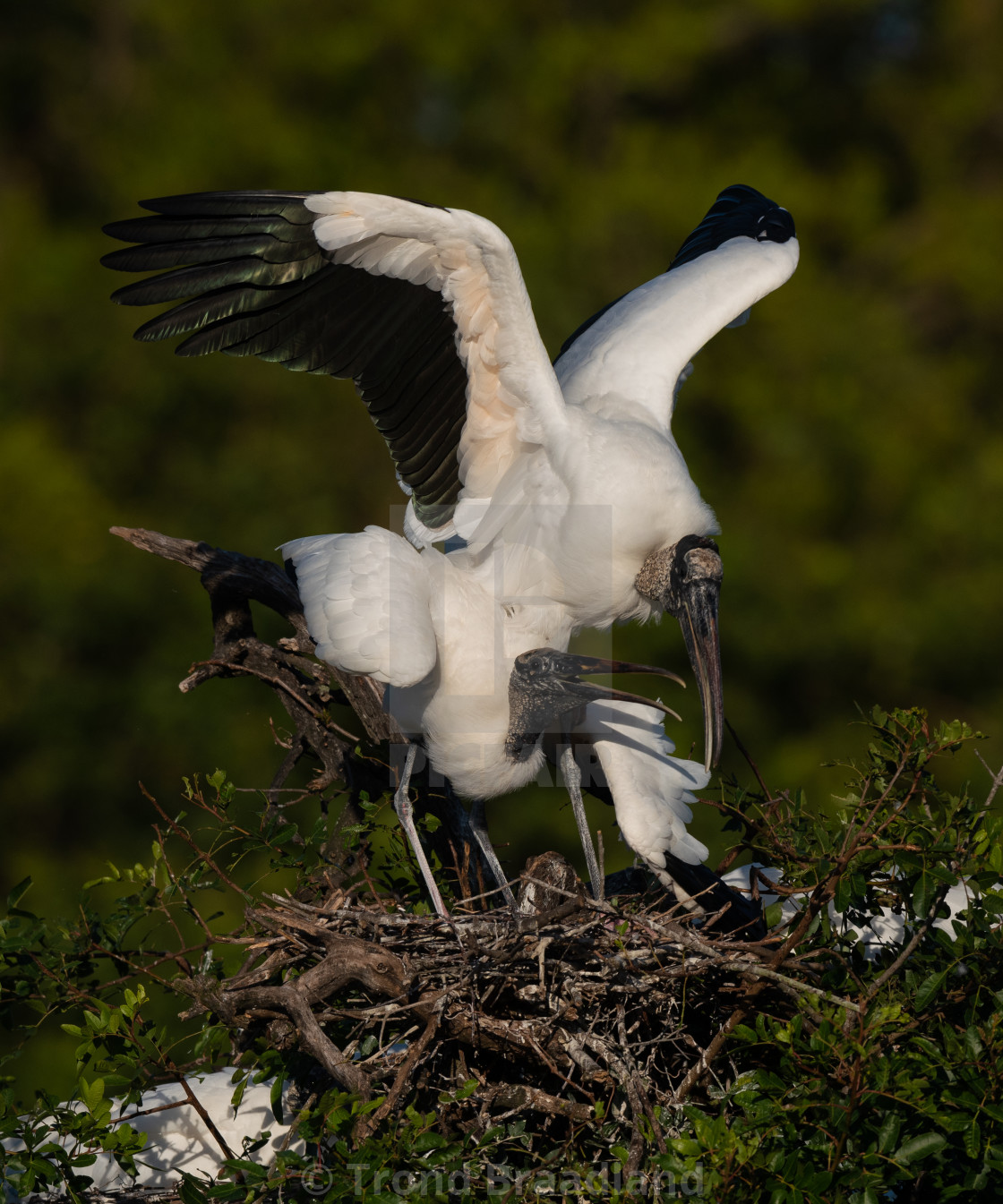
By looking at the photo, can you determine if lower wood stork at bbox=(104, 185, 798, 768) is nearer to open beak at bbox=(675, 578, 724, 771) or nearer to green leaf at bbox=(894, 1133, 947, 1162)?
open beak at bbox=(675, 578, 724, 771)

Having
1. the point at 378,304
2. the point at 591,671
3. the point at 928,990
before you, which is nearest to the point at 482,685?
the point at 591,671

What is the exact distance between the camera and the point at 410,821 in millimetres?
3475

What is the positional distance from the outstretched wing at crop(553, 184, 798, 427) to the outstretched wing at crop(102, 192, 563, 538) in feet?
1.34

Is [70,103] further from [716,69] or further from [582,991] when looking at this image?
[582,991]

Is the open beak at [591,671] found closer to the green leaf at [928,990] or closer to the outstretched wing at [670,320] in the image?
the outstretched wing at [670,320]

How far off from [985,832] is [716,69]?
1142cm

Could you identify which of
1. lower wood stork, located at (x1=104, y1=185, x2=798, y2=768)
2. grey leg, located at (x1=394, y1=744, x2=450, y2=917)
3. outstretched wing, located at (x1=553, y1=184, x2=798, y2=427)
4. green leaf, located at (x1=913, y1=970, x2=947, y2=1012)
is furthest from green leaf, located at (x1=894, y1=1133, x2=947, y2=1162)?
outstretched wing, located at (x1=553, y1=184, x2=798, y2=427)

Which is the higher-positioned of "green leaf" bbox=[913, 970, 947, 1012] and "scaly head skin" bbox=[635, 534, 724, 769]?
"scaly head skin" bbox=[635, 534, 724, 769]

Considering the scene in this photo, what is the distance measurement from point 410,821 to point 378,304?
1185 mm

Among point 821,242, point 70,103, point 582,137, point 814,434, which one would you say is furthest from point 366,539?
point 70,103

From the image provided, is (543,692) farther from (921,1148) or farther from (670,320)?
(921,1148)

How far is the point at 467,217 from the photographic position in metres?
3.09

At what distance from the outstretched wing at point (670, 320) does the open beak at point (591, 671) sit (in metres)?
0.63

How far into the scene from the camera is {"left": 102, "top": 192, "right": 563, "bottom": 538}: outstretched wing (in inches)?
122
